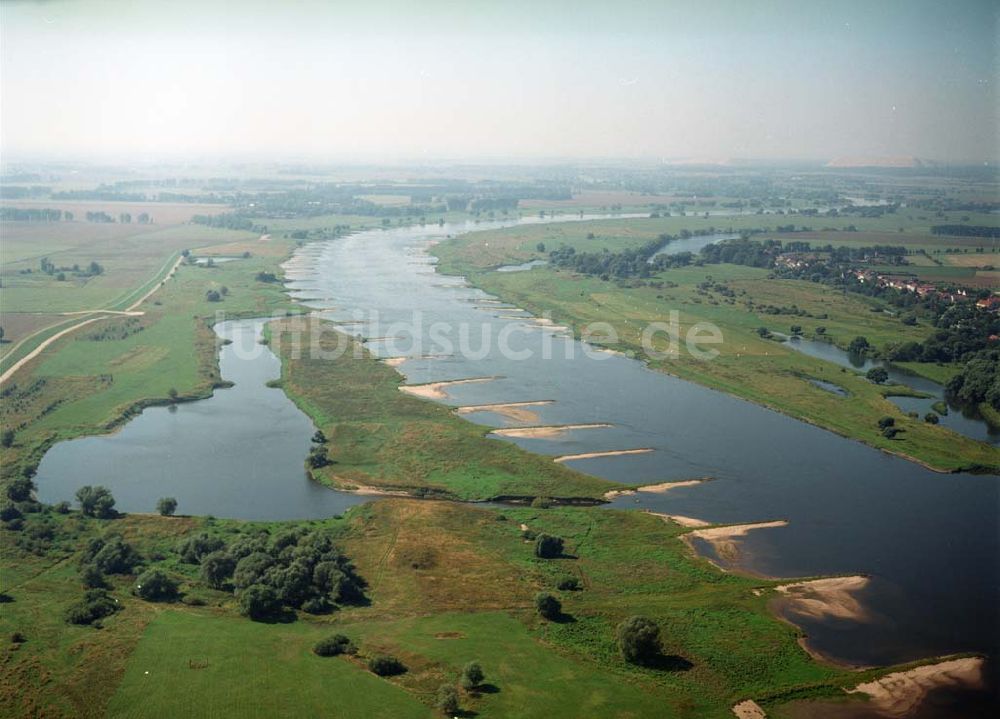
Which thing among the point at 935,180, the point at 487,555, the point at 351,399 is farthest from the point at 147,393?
the point at 935,180

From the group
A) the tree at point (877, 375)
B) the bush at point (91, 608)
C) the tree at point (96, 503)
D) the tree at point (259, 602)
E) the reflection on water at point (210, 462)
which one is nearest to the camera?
the bush at point (91, 608)

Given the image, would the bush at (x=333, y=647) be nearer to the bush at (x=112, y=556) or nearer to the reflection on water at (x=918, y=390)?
the bush at (x=112, y=556)

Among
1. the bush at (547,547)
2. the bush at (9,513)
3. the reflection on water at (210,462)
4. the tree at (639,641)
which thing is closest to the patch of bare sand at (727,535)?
the bush at (547,547)

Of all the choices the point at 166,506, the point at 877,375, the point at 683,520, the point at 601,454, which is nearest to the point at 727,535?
the point at 683,520

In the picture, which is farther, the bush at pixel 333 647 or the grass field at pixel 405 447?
the grass field at pixel 405 447

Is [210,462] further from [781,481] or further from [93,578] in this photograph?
[781,481]

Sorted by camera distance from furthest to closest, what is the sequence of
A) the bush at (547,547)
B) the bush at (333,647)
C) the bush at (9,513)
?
the bush at (9,513) < the bush at (547,547) < the bush at (333,647)
